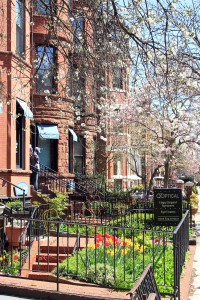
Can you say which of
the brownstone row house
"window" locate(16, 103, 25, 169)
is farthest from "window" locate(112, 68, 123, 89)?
"window" locate(16, 103, 25, 169)

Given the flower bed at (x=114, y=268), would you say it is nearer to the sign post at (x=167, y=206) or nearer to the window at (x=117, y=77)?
the sign post at (x=167, y=206)

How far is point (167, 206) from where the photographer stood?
10.9 m

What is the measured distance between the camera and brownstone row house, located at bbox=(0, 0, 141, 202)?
8477 mm

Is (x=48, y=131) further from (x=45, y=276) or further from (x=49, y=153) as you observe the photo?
(x=45, y=276)

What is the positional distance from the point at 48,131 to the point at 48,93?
2546 mm

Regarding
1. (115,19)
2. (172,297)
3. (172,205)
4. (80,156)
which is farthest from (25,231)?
(80,156)

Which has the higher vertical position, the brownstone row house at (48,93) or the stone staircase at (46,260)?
the brownstone row house at (48,93)

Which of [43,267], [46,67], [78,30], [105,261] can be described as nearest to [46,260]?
[43,267]

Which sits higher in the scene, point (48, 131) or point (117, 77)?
point (117, 77)

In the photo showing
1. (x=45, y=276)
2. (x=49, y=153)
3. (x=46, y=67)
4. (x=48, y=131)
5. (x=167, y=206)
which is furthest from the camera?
(x=49, y=153)

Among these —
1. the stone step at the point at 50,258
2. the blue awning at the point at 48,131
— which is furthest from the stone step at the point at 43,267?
the blue awning at the point at 48,131

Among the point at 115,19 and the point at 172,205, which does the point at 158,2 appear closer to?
the point at 115,19

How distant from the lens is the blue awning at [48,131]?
2169 centimetres

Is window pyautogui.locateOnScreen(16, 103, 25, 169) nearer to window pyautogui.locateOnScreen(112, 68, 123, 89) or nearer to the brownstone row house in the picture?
the brownstone row house
